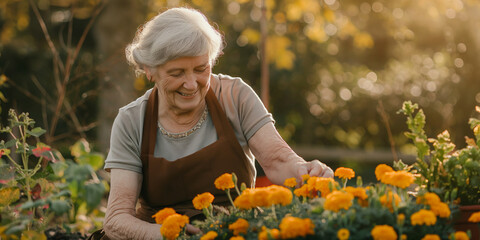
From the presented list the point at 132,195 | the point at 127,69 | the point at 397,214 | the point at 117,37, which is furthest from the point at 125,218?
the point at 117,37

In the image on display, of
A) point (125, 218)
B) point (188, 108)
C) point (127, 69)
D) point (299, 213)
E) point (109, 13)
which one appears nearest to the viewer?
point (299, 213)

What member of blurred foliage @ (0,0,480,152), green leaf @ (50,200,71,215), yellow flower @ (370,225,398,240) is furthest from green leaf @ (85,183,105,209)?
blurred foliage @ (0,0,480,152)

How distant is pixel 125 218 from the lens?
2.27m

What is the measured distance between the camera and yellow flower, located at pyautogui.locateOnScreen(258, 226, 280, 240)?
1383 millimetres

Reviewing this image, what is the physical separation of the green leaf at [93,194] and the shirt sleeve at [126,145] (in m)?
0.94

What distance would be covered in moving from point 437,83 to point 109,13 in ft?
17.6

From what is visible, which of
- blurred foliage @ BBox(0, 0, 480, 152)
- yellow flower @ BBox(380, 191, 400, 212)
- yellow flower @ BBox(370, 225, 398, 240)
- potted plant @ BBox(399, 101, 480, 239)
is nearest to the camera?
yellow flower @ BBox(370, 225, 398, 240)

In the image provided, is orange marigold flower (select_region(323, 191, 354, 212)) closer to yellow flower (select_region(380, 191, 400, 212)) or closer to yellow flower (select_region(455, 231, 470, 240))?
yellow flower (select_region(380, 191, 400, 212))

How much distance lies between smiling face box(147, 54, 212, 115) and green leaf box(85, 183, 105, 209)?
936 mm

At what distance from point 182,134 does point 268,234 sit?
1.25 m

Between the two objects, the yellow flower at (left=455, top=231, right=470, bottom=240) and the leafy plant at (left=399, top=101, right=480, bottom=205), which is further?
the leafy plant at (left=399, top=101, right=480, bottom=205)

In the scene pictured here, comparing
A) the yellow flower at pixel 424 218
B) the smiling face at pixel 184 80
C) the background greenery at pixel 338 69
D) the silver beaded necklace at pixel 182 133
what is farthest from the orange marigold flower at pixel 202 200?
the background greenery at pixel 338 69

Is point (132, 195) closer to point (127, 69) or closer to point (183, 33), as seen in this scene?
point (183, 33)

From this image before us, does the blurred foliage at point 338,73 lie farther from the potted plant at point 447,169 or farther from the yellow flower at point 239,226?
the yellow flower at point 239,226
